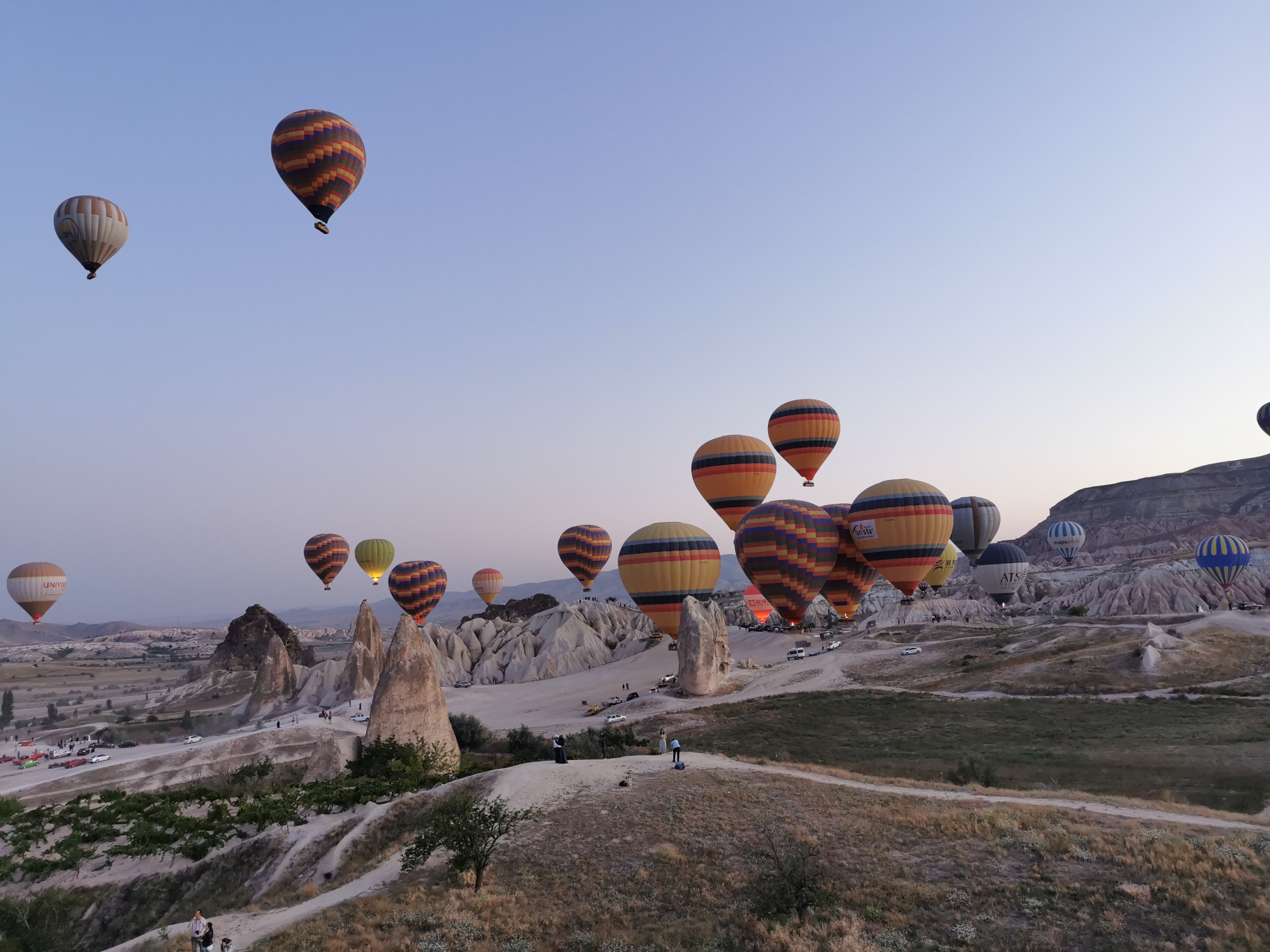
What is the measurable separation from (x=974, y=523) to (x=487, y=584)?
79.5 metres

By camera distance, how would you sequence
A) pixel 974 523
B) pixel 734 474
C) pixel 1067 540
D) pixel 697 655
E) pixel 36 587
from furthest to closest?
pixel 1067 540, pixel 974 523, pixel 36 587, pixel 697 655, pixel 734 474

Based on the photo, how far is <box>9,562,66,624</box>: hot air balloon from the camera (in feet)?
239

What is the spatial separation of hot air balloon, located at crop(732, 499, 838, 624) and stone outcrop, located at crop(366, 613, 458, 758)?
23.9 m

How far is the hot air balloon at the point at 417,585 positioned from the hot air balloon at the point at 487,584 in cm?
4016

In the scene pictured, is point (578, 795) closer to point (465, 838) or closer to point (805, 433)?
point (465, 838)

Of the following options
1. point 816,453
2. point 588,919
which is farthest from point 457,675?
point 588,919

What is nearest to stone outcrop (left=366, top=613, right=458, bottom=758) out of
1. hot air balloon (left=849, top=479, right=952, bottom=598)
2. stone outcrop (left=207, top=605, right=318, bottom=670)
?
hot air balloon (left=849, top=479, right=952, bottom=598)

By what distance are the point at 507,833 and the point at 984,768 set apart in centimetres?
1896

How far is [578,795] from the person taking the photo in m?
24.4

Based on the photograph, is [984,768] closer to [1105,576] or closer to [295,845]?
[295,845]

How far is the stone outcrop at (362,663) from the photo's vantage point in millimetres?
73375

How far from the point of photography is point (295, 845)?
24812mm

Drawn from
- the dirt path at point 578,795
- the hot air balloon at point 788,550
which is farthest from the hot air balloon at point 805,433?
the dirt path at point 578,795

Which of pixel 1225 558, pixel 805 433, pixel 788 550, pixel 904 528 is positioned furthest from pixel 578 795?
pixel 1225 558
